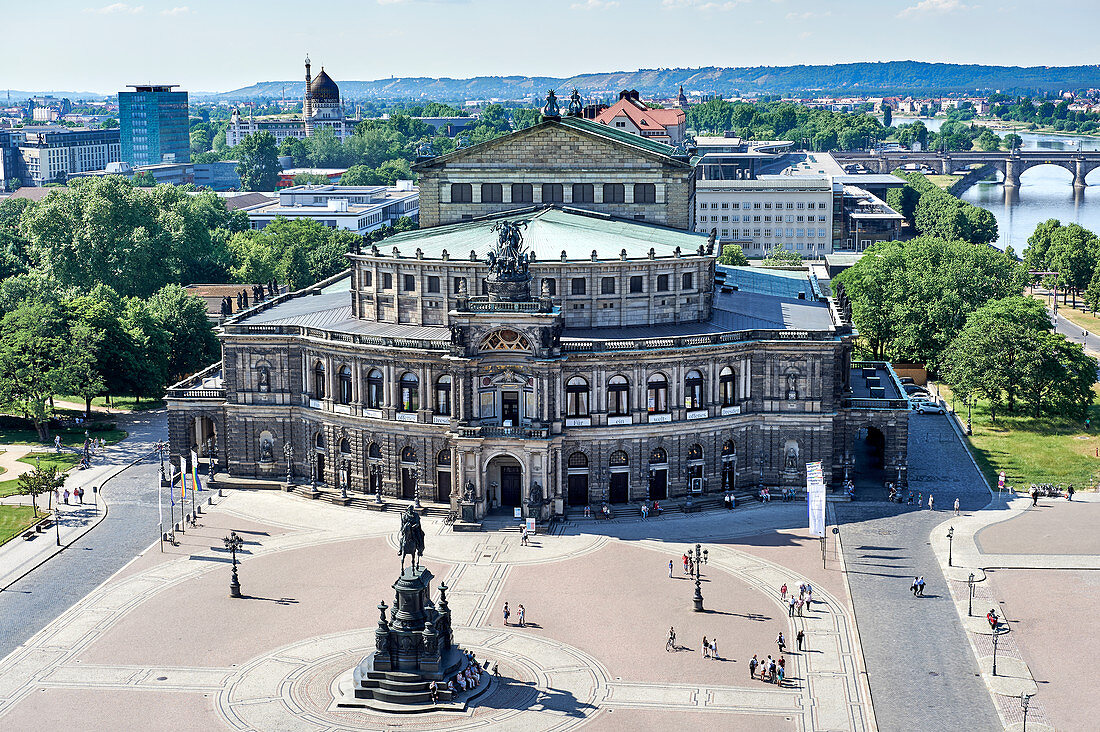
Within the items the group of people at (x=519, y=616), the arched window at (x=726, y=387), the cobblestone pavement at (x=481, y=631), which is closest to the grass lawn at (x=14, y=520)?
the cobblestone pavement at (x=481, y=631)

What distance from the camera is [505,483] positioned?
109562 mm

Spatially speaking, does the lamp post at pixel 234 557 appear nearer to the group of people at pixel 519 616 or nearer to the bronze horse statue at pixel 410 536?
the group of people at pixel 519 616

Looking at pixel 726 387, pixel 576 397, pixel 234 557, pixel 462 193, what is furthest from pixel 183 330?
pixel 726 387

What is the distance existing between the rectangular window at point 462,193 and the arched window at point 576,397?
86.5ft

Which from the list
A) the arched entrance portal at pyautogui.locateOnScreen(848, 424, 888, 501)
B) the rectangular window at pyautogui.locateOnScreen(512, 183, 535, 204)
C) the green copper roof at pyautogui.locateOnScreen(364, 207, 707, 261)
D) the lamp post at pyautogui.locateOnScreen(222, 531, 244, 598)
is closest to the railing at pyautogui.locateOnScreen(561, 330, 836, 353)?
the green copper roof at pyautogui.locateOnScreen(364, 207, 707, 261)

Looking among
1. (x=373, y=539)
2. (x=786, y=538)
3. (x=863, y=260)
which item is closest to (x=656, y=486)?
(x=786, y=538)

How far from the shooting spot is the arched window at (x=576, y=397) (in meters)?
109

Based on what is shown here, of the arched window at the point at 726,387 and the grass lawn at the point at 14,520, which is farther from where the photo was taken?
the arched window at the point at 726,387

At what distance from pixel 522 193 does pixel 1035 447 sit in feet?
175

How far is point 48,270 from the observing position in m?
175

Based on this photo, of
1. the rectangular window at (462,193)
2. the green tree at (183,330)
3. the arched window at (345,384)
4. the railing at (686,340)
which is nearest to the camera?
the railing at (686,340)

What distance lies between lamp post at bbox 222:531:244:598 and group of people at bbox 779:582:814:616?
115ft

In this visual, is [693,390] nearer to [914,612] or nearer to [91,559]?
[914,612]

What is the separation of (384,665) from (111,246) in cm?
11382
